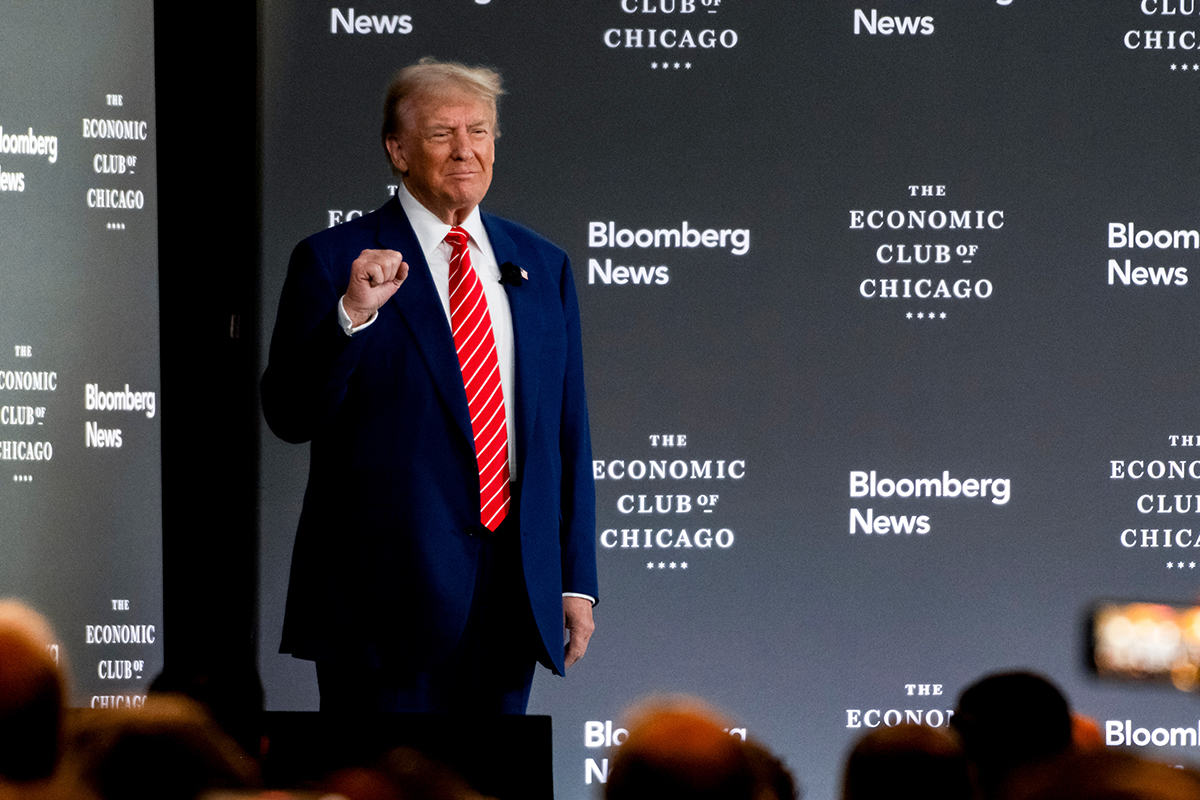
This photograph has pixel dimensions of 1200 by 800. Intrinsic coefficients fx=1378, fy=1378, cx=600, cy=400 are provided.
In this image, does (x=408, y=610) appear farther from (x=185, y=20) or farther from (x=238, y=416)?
(x=185, y=20)

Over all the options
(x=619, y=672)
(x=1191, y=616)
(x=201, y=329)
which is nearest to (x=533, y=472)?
(x=619, y=672)

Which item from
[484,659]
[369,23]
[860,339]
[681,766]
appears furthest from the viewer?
[860,339]

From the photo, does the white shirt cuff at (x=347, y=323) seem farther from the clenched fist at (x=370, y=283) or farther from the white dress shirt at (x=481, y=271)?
the white dress shirt at (x=481, y=271)

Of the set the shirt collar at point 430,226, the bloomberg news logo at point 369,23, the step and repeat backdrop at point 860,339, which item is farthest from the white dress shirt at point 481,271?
the bloomberg news logo at point 369,23

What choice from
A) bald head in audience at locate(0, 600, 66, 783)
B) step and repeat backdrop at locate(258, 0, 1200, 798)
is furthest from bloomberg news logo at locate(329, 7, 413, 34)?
bald head in audience at locate(0, 600, 66, 783)

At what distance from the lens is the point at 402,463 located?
3328 mm

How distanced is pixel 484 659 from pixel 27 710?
1.86m

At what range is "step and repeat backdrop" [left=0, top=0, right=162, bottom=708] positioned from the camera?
4020 millimetres

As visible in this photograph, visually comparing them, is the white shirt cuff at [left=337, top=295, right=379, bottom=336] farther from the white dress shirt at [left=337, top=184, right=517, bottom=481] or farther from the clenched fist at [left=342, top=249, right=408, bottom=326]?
the white dress shirt at [left=337, top=184, right=517, bottom=481]

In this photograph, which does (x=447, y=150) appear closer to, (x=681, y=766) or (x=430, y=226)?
(x=430, y=226)

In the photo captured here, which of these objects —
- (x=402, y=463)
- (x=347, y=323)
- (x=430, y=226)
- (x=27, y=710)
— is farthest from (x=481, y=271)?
(x=27, y=710)

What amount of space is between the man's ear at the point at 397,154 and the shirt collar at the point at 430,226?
43mm

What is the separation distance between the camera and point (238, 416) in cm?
411

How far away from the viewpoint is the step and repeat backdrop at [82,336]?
4020mm
